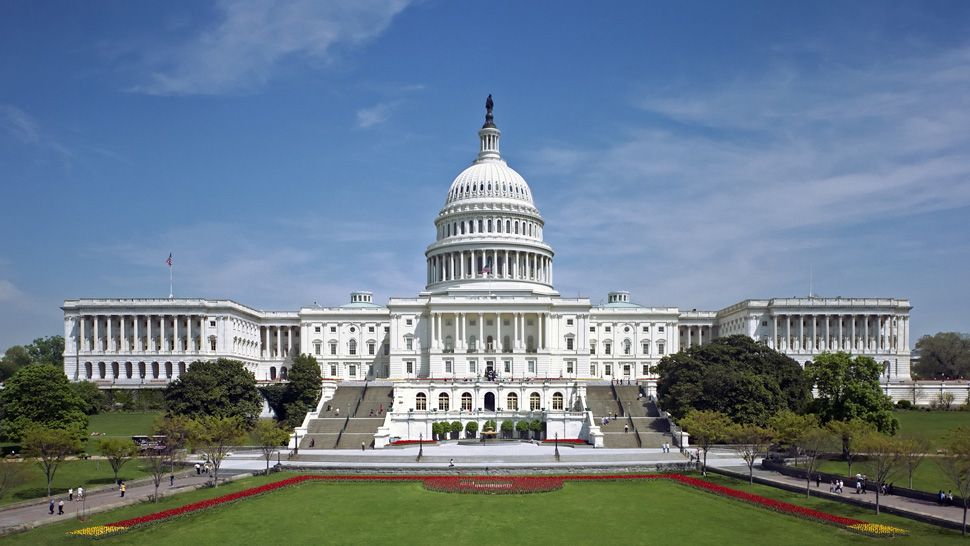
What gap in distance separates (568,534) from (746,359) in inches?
2102

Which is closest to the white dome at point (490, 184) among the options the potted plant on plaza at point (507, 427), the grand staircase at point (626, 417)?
the grand staircase at point (626, 417)

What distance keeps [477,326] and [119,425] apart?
46770 mm

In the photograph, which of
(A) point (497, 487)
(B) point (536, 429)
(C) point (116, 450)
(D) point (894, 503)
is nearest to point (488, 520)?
(A) point (497, 487)

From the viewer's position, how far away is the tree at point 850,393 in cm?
6819

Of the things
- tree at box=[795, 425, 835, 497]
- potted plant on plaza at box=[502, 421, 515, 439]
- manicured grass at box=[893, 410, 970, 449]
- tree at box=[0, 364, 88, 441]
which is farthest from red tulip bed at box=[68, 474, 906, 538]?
manicured grass at box=[893, 410, 970, 449]

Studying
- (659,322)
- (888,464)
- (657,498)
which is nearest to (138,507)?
(657,498)

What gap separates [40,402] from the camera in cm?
7325

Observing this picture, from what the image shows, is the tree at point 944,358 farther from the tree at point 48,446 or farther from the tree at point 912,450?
the tree at point 48,446

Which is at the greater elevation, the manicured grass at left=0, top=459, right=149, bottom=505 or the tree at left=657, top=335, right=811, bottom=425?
the tree at left=657, top=335, right=811, bottom=425

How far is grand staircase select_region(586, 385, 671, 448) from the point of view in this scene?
8038 cm

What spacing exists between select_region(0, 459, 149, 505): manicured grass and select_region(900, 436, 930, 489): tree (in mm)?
49412

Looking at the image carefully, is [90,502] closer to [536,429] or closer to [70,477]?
[70,477]

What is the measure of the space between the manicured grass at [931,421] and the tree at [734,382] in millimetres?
10322

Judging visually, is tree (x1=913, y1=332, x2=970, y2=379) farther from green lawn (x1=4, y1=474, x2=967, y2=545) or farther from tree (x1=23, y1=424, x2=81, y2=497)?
tree (x1=23, y1=424, x2=81, y2=497)
